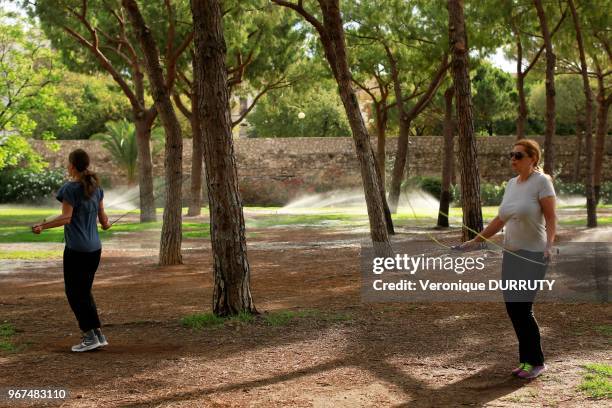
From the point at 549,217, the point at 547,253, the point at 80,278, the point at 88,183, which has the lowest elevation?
the point at 80,278

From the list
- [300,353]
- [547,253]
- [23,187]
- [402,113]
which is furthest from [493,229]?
[23,187]

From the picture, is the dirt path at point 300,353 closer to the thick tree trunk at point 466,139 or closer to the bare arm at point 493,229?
the bare arm at point 493,229

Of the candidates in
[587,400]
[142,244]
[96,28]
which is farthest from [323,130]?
[587,400]

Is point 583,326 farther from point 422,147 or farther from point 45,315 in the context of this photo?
point 422,147

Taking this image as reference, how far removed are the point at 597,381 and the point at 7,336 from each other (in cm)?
504

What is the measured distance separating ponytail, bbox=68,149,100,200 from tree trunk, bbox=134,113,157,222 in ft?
60.7

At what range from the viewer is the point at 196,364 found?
646 cm

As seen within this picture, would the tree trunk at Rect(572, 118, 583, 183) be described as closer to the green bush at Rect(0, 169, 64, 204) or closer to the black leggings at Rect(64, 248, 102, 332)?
the green bush at Rect(0, 169, 64, 204)

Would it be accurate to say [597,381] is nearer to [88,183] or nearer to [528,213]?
[528,213]

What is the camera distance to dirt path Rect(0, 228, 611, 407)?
5512mm

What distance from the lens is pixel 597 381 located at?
18.5 feet

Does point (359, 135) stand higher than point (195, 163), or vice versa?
point (359, 135)

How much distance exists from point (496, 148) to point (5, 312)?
35526mm

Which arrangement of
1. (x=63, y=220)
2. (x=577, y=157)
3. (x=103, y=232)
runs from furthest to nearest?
1. (x=577, y=157)
2. (x=103, y=232)
3. (x=63, y=220)
